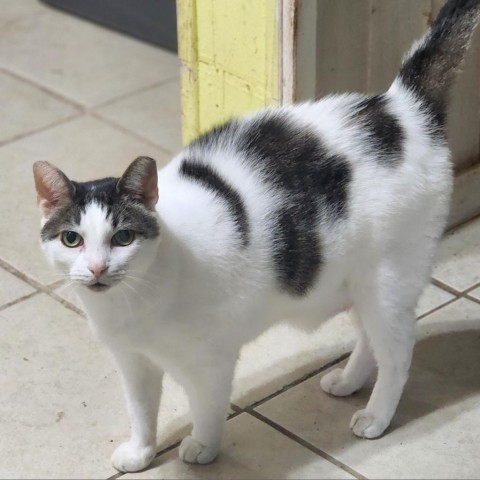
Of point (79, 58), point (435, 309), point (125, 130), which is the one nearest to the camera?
point (435, 309)

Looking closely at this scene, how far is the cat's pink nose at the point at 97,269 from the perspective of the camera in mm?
1586

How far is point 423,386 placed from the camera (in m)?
2.18

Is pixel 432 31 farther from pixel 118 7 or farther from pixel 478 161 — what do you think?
pixel 118 7

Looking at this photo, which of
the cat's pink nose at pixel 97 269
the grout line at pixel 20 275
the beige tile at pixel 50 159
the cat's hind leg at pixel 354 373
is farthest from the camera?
the beige tile at pixel 50 159

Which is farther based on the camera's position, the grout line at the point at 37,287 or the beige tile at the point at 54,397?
the grout line at the point at 37,287

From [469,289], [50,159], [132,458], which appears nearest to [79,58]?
[50,159]

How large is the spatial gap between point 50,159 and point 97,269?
1.53m

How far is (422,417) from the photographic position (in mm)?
2078

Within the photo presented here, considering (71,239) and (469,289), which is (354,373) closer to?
(469,289)

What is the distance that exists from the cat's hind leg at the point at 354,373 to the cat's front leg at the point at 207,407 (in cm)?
32

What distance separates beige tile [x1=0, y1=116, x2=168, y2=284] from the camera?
8.78 ft

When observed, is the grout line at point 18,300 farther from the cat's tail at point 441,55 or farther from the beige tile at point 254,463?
the cat's tail at point 441,55

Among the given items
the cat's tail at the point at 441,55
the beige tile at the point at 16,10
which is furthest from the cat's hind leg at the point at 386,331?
the beige tile at the point at 16,10

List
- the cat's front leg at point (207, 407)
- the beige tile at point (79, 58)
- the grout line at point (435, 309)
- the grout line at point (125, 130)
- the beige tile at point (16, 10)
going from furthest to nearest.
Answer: the beige tile at point (16, 10)
the beige tile at point (79, 58)
the grout line at point (125, 130)
the grout line at point (435, 309)
the cat's front leg at point (207, 407)
